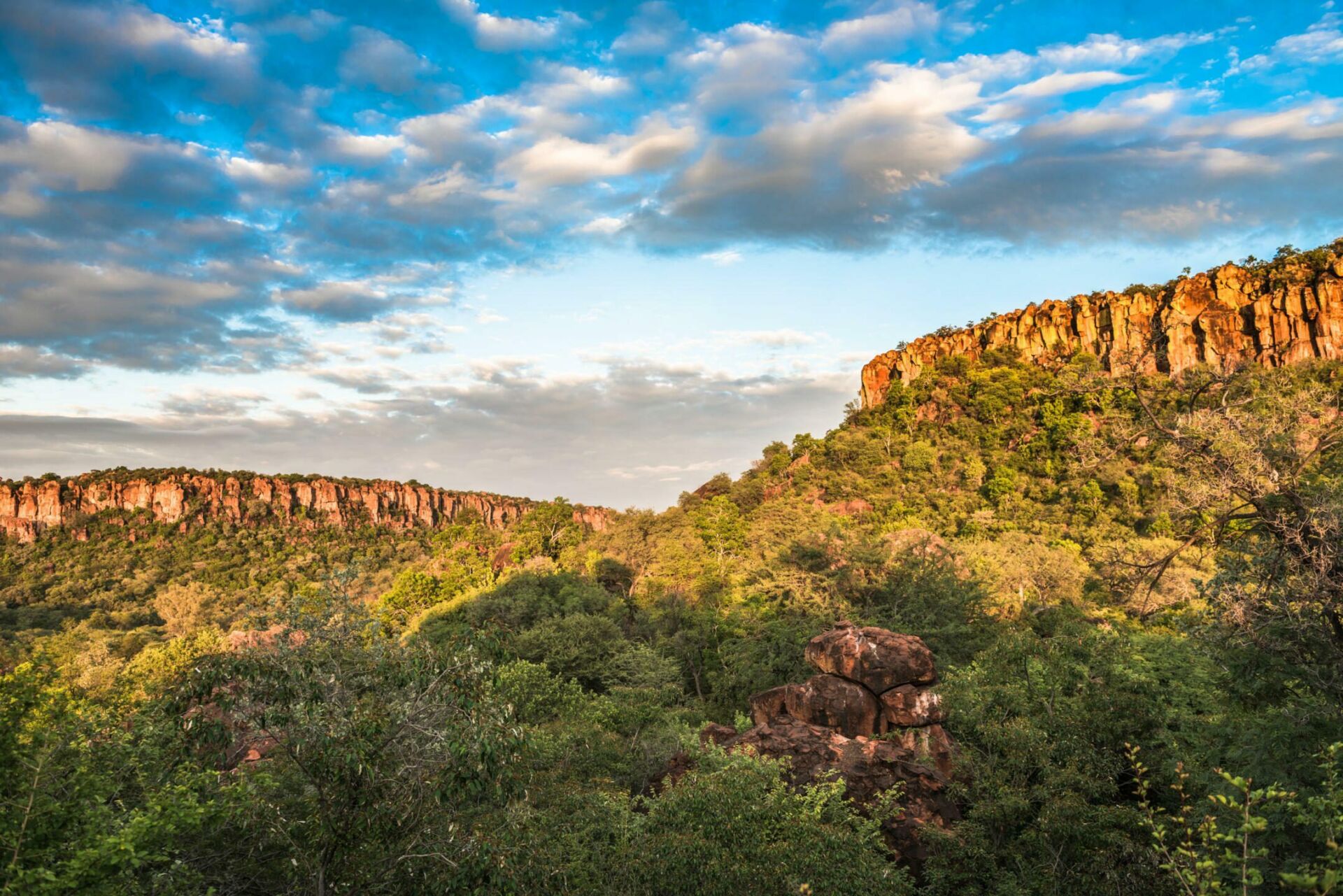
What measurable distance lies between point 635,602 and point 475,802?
39901 millimetres

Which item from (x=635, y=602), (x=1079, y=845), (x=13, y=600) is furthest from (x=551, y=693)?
(x=13, y=600)

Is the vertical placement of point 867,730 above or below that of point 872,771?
below

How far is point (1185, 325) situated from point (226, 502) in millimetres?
137862

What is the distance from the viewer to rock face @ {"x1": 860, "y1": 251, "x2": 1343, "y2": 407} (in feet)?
210

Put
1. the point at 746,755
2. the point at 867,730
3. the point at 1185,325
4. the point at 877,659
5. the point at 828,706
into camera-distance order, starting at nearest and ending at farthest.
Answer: the point at 746,755 < the point at 867,730 < the point at 828,706 < the point at 877,659 < the point at 1185,325

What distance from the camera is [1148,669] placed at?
21.5 metres

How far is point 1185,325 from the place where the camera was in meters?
68.8

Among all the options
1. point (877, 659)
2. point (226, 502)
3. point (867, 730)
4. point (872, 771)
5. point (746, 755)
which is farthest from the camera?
point (226, 502)

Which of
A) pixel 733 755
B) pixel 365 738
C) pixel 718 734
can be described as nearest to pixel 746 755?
pixel 733 755

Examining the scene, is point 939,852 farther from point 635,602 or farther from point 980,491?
point 980,491

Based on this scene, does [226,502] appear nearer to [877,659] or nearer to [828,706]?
[828,706]

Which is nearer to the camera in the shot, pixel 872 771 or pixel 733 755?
pixel 733 755

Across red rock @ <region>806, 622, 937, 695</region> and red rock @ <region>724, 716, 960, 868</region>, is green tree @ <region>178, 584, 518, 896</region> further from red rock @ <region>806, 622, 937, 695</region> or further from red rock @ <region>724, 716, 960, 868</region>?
red rock @ <region>806, 622, 937, 695</region>

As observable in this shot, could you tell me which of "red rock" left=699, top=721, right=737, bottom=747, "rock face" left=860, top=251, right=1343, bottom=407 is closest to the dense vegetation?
"red rock" left=699, top=721, right=737, bottom=747
